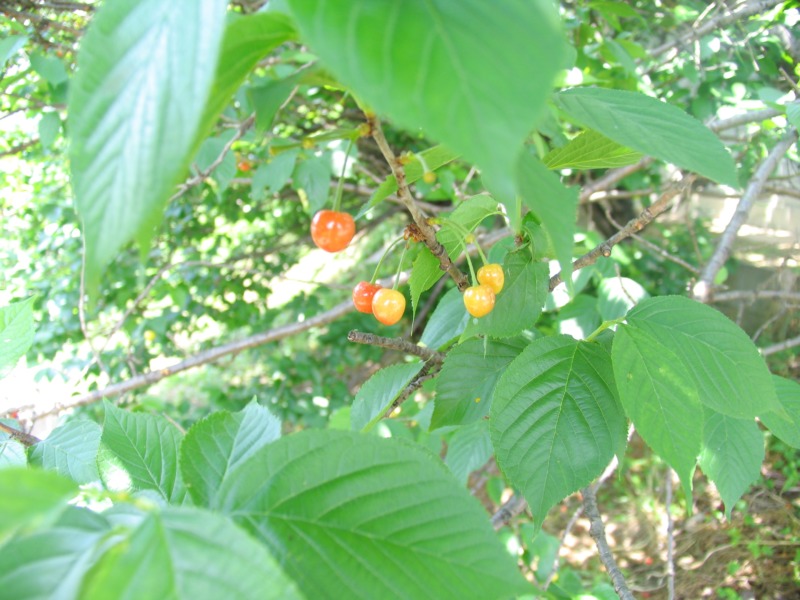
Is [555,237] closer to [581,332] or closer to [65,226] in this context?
[581,332]

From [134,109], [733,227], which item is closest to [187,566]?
[134,109]

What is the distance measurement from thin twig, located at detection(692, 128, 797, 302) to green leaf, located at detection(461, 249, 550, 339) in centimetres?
102

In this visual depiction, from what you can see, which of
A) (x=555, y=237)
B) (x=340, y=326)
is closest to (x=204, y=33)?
(x=555, y=237)

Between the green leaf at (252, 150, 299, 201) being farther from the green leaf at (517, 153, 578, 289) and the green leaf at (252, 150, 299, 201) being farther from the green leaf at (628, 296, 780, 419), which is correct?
the green leaf at (517, 153, 578, 289)

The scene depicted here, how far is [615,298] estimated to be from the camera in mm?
1968

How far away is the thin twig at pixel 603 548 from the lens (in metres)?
1.09

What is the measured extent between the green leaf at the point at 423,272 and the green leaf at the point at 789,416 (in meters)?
0.65

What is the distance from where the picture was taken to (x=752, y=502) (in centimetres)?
387

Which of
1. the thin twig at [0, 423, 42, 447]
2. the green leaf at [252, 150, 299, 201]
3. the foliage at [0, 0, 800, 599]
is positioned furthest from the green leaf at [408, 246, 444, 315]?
the green leaf at [252, 150, 299, 201]

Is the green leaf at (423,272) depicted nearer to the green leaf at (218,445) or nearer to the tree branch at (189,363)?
the green leaf at (218,445)

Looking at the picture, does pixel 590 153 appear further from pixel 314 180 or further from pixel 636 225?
pixel 314 180

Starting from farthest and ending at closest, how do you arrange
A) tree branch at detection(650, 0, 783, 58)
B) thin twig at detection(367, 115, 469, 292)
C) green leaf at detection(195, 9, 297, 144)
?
tree branch at detection(650, 0, 783, 58) → thin twig at detection(367, 115, 469, 292) → green leaf at detection(195, 9, 297, 144)

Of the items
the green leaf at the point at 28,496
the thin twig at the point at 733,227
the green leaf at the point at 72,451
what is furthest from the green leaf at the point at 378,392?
the thin twig at the point at 733,227

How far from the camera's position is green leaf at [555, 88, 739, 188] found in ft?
2.27
